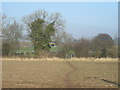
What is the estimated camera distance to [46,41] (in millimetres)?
51031

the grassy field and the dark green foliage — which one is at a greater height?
the dark green foliage

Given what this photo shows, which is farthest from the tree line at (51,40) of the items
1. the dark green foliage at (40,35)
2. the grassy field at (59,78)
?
the grassy field at (59,78)

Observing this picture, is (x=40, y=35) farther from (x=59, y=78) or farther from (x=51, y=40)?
(x=59, y=78)

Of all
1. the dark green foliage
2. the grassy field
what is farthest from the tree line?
the grassy field

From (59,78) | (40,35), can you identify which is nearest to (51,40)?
(40,35)

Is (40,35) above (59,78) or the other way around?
above

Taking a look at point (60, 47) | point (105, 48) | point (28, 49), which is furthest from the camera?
point (28, 49)

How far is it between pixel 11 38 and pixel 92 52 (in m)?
17.3

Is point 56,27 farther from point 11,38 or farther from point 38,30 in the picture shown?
point 11,38

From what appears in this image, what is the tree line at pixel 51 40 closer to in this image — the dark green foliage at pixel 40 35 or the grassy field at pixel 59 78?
the dark green foliage at pixel 40 35

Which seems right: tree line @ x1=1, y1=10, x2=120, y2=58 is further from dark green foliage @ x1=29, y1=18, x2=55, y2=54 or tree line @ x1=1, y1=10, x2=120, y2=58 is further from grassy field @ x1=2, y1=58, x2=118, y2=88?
grassy field @ x1=2, y1=58, x2=118, y2=88

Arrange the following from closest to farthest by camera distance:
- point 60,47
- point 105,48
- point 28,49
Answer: point 105,48 < point 60,47 < point 28,49

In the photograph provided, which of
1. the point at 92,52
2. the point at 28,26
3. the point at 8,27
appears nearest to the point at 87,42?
the point at 92,52

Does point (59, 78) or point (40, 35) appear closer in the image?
point (59, 78)
